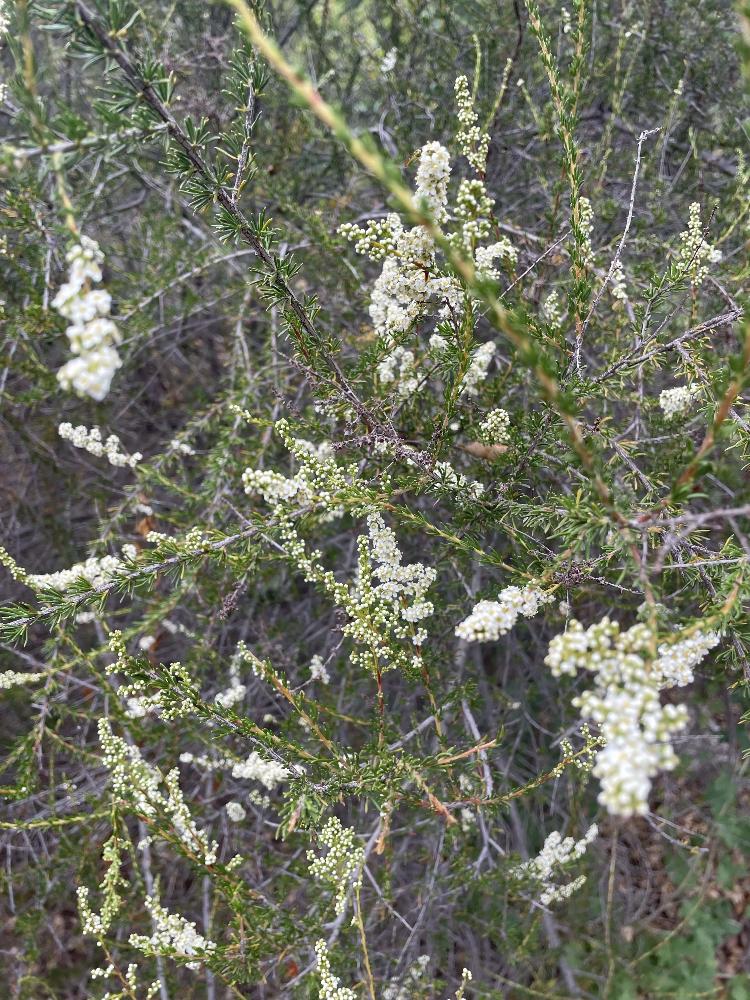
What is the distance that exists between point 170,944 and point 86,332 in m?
1.74

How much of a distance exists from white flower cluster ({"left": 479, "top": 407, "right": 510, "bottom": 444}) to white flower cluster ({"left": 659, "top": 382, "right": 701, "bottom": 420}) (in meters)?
0.51

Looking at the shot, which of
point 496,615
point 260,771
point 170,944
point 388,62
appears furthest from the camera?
point 388,62

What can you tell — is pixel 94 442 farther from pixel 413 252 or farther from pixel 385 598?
pixel 413 252

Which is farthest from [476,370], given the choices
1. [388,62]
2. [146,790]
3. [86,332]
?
[388,62]

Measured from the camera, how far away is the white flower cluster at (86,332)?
1103 millimetres

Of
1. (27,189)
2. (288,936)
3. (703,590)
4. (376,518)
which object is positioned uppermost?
(27,189)

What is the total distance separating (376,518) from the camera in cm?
186

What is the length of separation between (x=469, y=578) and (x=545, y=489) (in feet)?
1.60

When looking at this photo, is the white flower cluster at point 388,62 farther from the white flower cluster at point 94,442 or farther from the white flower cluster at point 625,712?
the white flower cluster at point 625,712

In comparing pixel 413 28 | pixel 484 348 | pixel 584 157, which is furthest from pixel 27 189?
pixel 584 157

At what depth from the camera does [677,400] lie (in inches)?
81.4

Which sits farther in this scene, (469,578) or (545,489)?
(469,578)

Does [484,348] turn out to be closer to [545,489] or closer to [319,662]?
[545,489]

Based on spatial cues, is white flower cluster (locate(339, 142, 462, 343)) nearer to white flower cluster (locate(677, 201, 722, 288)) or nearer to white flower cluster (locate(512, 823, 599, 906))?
white flower cluster (locate(677, 201, 722, 288))
